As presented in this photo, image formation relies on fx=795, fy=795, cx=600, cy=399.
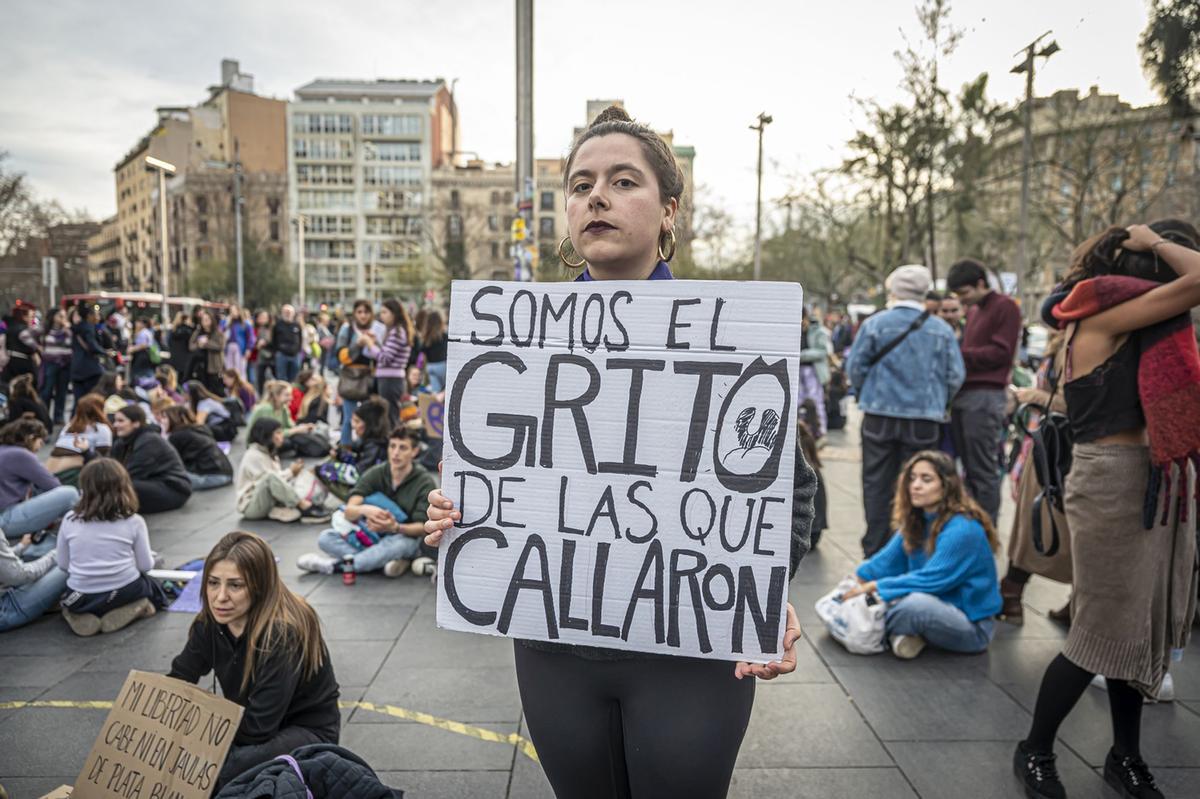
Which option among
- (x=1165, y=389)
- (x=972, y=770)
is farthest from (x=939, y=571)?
(x=1165, y=389)

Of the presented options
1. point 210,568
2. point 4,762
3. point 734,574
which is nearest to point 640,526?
point 734,574

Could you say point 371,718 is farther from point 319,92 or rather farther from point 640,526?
point 319,92

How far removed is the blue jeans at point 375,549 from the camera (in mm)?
5676

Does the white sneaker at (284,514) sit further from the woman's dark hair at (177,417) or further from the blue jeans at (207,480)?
the woman's dark hair at (177,417)

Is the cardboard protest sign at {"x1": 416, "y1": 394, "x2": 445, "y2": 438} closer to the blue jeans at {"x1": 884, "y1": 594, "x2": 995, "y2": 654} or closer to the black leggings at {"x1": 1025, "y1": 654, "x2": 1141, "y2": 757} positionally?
the blue jeans at {"x1": 884, "y1": 594, "x2": 995, "y2": 654}

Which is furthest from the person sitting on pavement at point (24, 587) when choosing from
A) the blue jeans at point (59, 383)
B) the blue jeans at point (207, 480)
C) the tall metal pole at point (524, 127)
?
the blue jeans at point (59, 383)

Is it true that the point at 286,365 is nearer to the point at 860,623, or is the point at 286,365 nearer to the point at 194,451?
the point at 194,451

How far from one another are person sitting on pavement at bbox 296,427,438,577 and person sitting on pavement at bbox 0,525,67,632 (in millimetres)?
1515

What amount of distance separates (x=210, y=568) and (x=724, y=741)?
2.22m

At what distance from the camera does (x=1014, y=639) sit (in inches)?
175

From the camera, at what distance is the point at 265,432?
7.42 metres

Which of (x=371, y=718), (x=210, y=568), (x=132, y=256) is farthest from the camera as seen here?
(x=132, y=256)

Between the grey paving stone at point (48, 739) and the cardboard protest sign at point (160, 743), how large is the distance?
70 centimetres

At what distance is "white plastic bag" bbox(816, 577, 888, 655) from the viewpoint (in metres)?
4.20
